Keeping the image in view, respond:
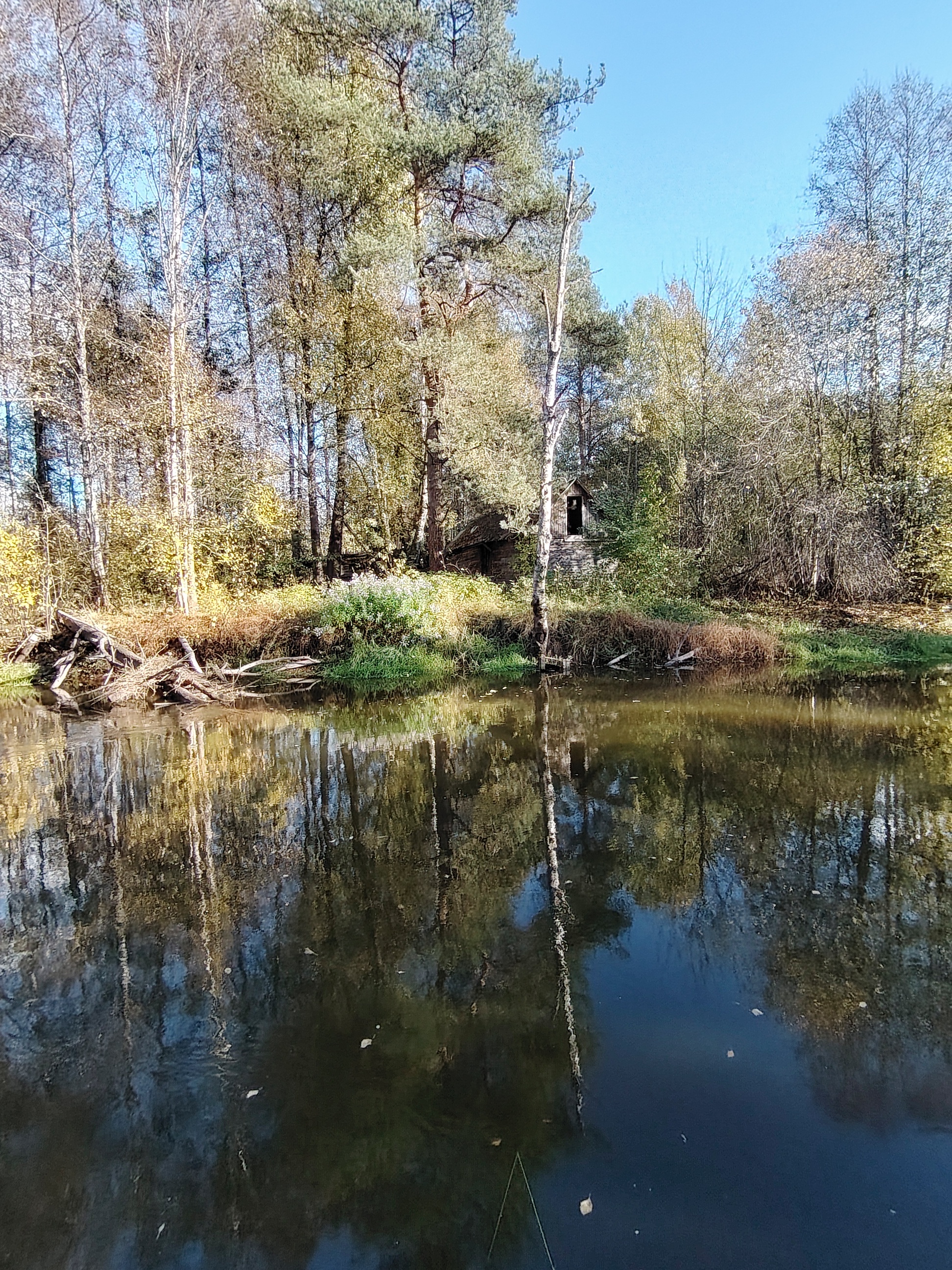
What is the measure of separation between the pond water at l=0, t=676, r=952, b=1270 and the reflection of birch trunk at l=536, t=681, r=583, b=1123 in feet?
0.07

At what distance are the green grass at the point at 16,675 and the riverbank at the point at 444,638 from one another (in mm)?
30

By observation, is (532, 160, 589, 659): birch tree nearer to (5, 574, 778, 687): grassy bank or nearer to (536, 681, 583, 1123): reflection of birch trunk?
(5, 574, 778, 687): grassy bank

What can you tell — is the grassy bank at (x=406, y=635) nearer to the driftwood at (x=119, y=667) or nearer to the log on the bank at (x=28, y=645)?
the driftwood at (x=119, y=667)

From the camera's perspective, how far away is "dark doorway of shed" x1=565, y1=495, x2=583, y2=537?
24.1 metres

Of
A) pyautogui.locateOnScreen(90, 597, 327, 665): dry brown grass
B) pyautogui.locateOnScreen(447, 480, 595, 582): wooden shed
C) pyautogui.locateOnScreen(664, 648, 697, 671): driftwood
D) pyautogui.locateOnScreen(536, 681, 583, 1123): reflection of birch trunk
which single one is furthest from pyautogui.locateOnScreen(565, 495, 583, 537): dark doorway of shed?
pyautogui.locateOnScreen(536, 681, 583, 1123): reflection of birch trunk

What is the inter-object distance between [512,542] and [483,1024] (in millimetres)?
20186

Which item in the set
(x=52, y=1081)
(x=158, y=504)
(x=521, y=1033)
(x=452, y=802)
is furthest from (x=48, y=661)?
(x=521, y=1033)

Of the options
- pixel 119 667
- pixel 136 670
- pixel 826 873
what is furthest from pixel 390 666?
pixel 826 873

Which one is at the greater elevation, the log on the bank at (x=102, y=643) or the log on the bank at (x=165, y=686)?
the log on the bank at (x=102, y=643)

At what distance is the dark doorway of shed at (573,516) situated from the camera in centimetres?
2412

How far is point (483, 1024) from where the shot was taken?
3.37 meters

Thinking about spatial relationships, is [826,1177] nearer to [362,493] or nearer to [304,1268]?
[304,1268]

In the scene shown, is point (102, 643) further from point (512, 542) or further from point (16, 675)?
point (512, 542)

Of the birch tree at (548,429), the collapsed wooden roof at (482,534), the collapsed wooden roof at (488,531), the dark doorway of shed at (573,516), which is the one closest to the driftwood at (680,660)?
the birch tree at (548,429)
